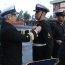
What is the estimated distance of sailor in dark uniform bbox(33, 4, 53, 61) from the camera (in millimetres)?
5586

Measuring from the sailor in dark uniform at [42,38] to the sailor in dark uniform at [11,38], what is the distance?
0.49 m

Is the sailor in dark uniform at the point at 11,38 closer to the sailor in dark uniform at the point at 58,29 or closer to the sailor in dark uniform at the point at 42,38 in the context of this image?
the sailor in dark uniform at the point at 42,38

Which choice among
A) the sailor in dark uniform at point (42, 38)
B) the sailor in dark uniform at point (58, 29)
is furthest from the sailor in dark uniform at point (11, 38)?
the sailor in dark uniform at point (58, 29)

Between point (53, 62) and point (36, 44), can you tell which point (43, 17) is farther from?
point (53, 62)

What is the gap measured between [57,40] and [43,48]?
3.01ft

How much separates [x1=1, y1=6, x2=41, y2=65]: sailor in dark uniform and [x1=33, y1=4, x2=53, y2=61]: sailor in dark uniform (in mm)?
490

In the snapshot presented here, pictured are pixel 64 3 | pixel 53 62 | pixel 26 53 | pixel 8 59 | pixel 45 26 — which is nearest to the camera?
pixel 53 62

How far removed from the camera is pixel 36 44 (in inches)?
224

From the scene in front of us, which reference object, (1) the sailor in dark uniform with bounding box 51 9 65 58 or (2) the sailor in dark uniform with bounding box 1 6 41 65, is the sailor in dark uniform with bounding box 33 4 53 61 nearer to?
(2) the sailor in dark uniform with bounding box 1 6 41 65

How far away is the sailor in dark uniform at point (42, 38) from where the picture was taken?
220 inches

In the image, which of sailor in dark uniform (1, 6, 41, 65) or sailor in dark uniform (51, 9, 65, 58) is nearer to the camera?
sailor in dark uniform (1, 6, 41, 65)

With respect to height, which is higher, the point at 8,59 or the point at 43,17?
the point at 43,17

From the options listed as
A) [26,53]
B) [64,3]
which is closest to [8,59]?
[26,53]

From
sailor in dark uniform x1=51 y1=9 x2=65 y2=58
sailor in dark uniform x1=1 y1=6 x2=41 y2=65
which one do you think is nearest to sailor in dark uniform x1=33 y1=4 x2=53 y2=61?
sailor in dark uniform x1=1 y1=6 x2=41 y2=65
